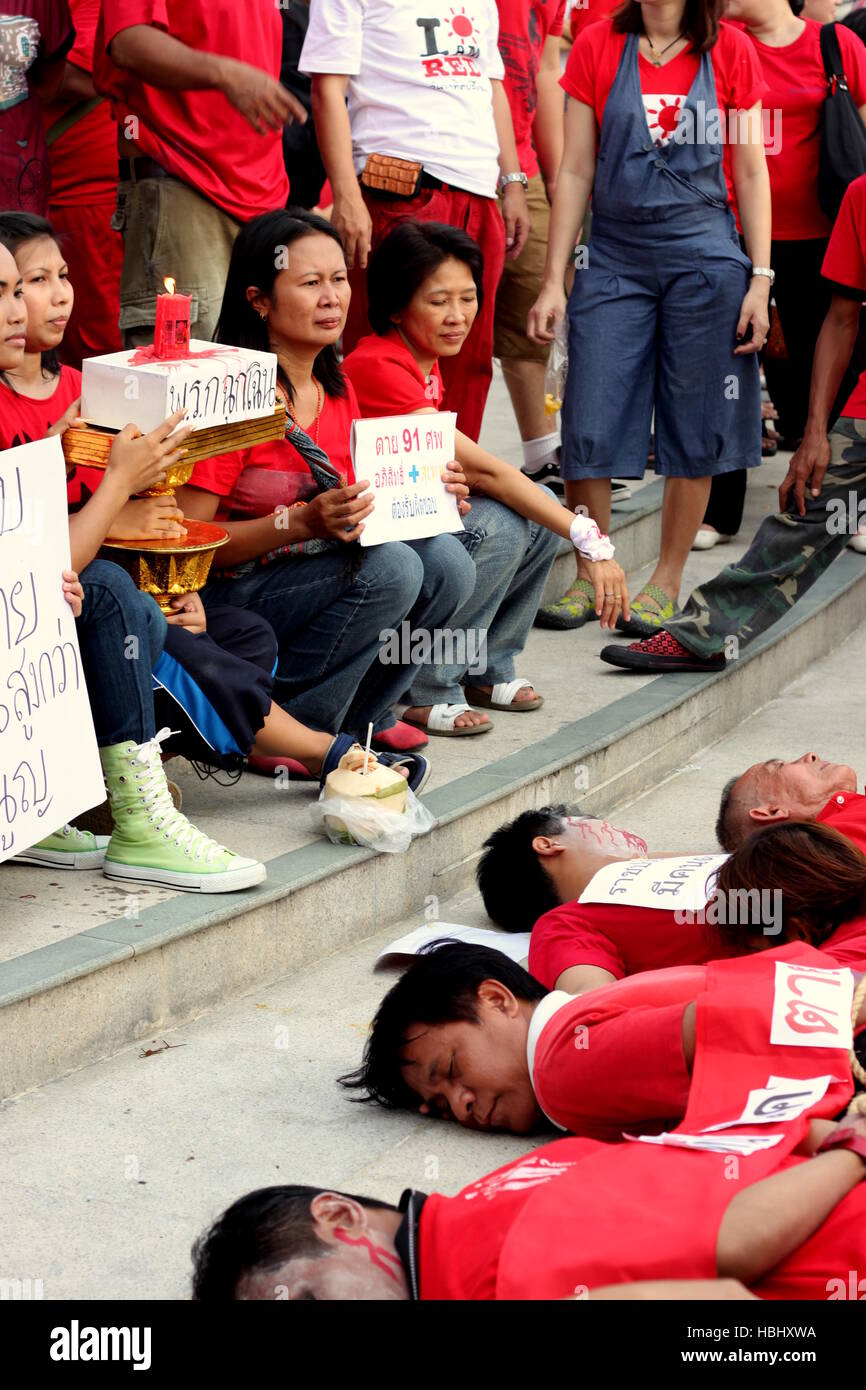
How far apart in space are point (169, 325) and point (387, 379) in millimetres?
1094

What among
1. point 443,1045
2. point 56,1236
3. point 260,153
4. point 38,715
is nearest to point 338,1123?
point 443,1045

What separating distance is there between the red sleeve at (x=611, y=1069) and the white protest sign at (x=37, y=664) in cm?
104

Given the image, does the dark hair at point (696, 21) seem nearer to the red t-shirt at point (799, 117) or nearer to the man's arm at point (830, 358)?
the man's arm at point (830, 358)

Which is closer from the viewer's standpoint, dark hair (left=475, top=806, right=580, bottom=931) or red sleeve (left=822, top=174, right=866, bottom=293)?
dark hair (left=475, top=806, right=580, bottom=931)

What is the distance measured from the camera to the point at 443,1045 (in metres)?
2.84

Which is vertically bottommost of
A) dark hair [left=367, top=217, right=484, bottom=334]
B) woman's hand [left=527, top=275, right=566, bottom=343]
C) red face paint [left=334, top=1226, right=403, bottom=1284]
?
red face paint [left=334, top=1226, right=403, bottom=1284]

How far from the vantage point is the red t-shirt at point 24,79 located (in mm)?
4652

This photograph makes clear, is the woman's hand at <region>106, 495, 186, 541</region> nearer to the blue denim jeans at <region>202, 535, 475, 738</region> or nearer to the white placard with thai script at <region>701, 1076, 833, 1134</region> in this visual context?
the blue denim jeans at <region>202, 535, 475, 738</region>

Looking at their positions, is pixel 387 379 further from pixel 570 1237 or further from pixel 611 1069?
pixel 570 1237

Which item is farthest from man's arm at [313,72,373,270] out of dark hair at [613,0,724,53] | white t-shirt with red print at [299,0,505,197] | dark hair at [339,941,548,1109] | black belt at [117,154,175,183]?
dark hair at [339,941,548,1109]

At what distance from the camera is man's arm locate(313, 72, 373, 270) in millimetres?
4805

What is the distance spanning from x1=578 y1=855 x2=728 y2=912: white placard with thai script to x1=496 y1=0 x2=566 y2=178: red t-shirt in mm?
3078

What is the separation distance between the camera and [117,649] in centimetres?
338
